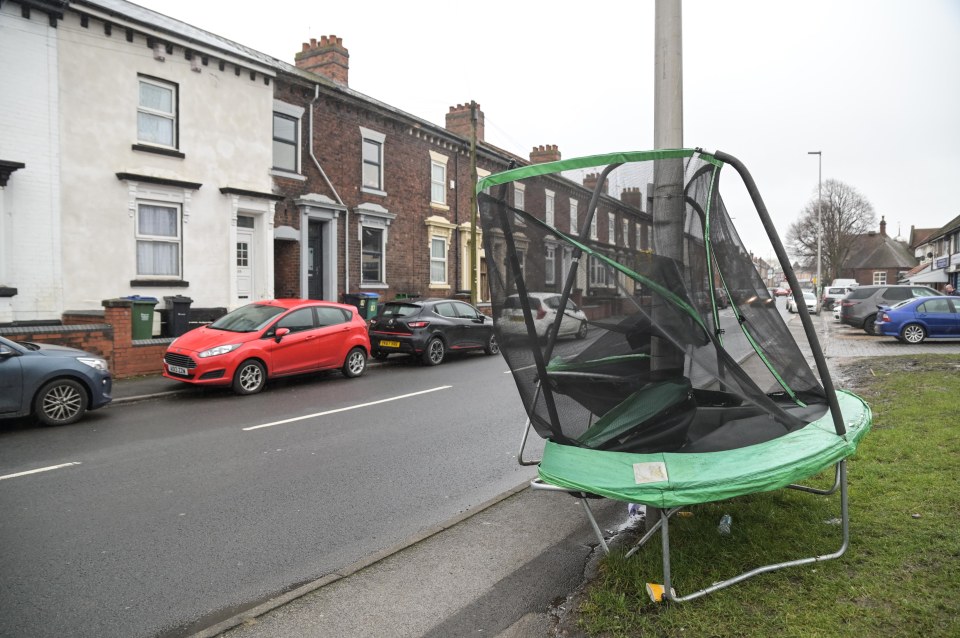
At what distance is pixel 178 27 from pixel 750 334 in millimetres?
17055

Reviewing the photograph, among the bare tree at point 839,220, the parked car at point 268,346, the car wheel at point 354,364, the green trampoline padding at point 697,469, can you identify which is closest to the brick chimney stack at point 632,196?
the green trampoline padding at point 697,469

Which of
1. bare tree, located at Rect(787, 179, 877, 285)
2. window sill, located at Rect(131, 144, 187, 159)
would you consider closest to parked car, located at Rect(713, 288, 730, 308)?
window sill, located at Rect(131, 144, 187, 159)

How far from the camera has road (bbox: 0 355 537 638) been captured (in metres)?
3.54

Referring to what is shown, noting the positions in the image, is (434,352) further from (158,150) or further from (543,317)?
(543,317)

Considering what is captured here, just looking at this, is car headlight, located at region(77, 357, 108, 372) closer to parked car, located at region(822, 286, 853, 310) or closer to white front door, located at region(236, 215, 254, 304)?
white front door, located at region(236, 215, 254, 304)

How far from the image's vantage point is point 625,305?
3396mm

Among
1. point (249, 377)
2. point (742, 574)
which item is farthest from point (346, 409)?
point (742, 574)

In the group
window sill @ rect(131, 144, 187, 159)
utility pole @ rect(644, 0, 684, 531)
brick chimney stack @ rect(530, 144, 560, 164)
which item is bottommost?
utility pole @ rect(644, 0, 684, 531)

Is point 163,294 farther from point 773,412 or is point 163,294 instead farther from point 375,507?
Answer: point 773,412

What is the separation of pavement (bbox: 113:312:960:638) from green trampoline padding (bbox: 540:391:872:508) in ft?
2.23

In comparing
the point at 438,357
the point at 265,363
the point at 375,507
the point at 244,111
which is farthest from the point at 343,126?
the point at 375,507

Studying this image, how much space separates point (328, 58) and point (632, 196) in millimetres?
20080

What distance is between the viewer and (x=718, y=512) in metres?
4.09

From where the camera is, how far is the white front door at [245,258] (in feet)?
55.1
